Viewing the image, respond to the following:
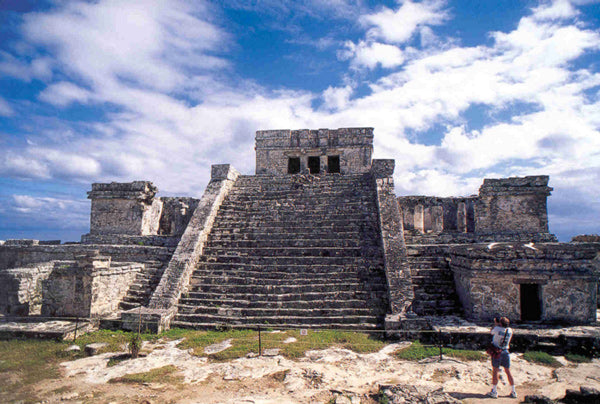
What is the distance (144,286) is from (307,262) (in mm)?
5151

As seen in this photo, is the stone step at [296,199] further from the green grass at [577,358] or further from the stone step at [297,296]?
the green grass at [577,358]

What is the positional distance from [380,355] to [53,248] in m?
12.9

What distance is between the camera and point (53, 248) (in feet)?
43.7

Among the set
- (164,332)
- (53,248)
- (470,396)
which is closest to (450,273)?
(470,396)

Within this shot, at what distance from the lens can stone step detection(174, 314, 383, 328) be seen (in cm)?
853

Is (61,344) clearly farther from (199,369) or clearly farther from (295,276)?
(295,276)

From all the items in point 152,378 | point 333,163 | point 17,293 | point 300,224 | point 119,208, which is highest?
point 333,163

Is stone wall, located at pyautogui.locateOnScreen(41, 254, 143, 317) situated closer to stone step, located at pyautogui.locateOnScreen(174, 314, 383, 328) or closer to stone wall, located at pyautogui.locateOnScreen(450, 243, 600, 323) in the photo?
stone step, located at pyautogui.locateOnScreen(174, 314, 383, 328)

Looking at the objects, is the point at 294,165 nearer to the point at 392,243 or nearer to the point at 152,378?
the point at 392,243

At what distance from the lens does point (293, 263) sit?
10.8 meters

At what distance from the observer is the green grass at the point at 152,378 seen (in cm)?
593

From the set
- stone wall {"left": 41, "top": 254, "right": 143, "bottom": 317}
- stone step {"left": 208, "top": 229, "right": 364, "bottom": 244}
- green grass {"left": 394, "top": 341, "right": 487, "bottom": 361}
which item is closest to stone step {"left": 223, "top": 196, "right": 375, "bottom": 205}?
stone step {"left": 208, "top": 229, "right": 364, "bottom": 244}

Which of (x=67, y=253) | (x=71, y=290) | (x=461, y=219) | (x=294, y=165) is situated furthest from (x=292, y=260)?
(x=294, y=165)

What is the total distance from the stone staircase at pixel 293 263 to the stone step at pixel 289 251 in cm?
3
